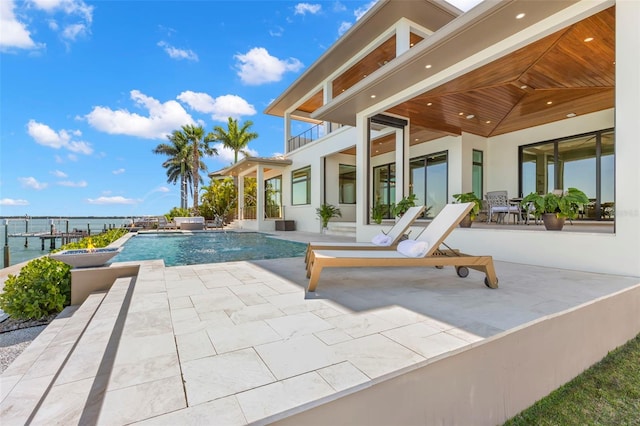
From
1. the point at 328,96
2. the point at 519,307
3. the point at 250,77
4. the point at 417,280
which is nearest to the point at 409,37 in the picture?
the point at 328,96

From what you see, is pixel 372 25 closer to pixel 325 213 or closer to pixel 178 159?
pixel 325 213

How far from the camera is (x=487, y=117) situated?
32.6ft

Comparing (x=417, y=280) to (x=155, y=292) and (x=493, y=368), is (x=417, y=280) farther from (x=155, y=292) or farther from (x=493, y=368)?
(x=155, y=292)

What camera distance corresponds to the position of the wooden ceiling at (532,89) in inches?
227

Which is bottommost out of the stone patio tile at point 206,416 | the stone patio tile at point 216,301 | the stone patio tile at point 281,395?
the stone patio tile at point 216,301

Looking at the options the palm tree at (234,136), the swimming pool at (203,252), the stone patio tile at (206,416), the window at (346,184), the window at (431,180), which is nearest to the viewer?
the stone patio tile at (206,416)

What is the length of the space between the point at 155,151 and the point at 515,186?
36.3 meters

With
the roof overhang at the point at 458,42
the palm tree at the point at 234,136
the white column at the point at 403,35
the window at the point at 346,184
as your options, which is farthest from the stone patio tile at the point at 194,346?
the palm tree at the point at 234,136

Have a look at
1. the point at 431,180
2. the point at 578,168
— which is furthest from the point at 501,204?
the point at 431,180

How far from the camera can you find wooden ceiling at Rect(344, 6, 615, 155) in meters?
5.77

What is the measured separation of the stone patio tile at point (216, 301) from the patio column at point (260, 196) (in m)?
14.3

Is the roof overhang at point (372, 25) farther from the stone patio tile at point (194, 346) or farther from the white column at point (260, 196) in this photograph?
the stone patio tile at point (194, 346)

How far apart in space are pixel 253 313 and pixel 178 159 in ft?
119

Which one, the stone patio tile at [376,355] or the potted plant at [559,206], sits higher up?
the potted plant at [559,206]
